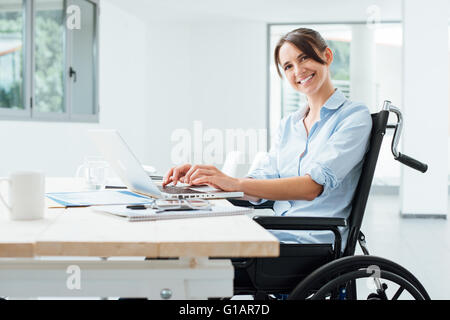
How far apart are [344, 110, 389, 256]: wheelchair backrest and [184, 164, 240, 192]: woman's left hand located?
13.3 inches

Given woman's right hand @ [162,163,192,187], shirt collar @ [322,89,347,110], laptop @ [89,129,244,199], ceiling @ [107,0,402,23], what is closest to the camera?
laptop @ [89,129,244,199]

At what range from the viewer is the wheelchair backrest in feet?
4.53

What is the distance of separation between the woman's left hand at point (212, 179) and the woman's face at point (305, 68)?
494 mm

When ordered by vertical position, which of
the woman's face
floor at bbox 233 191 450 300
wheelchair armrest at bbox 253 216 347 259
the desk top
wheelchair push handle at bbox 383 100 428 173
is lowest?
floor at bbox 233 191 450 300

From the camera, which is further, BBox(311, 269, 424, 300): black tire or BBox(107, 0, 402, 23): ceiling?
BBox(107, 0, 402, 23): ceiling

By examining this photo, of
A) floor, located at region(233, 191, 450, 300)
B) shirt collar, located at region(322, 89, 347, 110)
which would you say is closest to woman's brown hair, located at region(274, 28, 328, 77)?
shirt collar, located at region(322, 89, 347, 110)

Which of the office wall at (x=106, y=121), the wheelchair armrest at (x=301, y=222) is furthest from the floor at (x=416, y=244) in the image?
the office wall at (x=106, y=121)

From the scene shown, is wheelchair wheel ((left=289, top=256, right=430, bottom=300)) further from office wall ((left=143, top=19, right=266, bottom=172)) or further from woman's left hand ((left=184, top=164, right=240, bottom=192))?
office wall ((left=143, top=19, right=266, bottom=172))

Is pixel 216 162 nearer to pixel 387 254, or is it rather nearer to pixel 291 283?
pixel 387 254

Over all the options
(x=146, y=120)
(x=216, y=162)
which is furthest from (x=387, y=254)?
(x=146, y=120)

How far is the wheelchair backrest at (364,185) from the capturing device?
54.4 inches

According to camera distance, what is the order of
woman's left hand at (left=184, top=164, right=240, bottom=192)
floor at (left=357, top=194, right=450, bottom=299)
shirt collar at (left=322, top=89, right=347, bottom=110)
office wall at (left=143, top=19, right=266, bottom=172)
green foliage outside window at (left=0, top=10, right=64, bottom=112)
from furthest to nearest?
office wall at (left=143, top=19, right=266, bottom=172) → green foliage outside window at (left=0, top=10, right=64, bottom=112) → floor at (left=357, top=194, right=450, bottom=299) → shirt collar at (left=322, top=89, right=347, bottom=110) → woman's left hand at (left=184, top=164, right=240, bottom=192)

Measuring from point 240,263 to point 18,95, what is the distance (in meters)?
4.03

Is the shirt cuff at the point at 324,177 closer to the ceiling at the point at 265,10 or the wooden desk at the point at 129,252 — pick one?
the wooden desk at the point at 129,252
